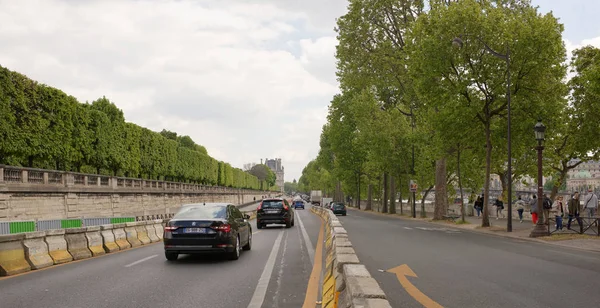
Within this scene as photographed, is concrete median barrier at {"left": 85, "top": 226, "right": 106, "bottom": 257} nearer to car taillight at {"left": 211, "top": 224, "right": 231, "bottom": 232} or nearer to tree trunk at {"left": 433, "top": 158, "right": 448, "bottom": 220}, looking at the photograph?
car taillight at {"left": 211, "top": 224, "right": 231, "bottom": 232}

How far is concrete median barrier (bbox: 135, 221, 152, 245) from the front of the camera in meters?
18.8

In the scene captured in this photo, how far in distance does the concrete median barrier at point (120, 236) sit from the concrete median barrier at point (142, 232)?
1.43 meters

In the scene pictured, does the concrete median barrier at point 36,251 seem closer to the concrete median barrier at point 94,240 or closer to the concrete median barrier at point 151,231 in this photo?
the concrete median barrier at point 94,240

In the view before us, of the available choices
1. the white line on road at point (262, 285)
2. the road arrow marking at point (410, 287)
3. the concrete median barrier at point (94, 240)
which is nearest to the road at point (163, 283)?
the white line on road at point (262, 285)

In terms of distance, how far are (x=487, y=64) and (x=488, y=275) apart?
1840 centimetres

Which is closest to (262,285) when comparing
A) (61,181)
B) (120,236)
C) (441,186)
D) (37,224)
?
(120,236)

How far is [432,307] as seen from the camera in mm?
7164

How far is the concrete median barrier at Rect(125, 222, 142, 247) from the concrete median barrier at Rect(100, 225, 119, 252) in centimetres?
136

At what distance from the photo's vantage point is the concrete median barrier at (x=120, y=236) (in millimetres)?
16406

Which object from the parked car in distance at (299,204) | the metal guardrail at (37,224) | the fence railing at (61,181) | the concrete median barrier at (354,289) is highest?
the fence railing at (61,181)

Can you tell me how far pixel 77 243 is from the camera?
1369 centimetres

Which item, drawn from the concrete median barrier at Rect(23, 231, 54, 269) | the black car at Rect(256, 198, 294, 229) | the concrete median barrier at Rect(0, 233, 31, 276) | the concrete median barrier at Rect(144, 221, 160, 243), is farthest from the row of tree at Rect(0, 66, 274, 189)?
the concrete median barrier at Rect(0, 233, 31, 276)

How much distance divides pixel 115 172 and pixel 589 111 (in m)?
37.3

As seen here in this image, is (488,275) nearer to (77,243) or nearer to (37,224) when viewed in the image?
(77,243)
